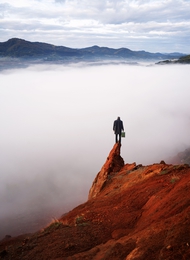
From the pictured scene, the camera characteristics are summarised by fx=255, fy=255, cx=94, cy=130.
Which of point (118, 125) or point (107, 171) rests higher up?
point (118, 125)

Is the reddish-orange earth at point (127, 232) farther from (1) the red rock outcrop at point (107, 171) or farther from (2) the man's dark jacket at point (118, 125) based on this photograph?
(2) the man's dark jacket at point (118, 125)

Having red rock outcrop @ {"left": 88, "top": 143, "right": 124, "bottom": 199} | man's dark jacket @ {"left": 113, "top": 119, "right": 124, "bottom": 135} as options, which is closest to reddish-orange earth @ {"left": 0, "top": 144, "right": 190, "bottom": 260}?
red rock outcrop @ {"left": 88, "top": 143, "right": 124, "bottom": 199}

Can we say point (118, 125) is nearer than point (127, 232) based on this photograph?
No

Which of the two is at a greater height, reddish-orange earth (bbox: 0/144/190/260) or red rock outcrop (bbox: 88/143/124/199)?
reddish-orange earth (bbox: 0/144/190/260)

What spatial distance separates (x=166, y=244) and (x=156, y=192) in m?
5.39

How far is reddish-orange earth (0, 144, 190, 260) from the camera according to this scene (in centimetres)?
712

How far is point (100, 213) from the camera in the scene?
37.1 ft

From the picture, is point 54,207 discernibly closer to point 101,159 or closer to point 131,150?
point 101,159

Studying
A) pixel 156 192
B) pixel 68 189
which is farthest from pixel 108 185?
pixel 68 189

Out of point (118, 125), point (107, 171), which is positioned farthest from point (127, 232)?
point (118, 125)

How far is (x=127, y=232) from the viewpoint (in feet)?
30.5

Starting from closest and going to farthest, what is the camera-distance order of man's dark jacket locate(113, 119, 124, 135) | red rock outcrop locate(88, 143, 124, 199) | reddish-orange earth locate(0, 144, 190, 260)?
reddish-orange earth locate(0, 144, 190, 260), red rock outcrop locate(88, 143, 124, 199), man's dark jacket locate(113, 119, 124, 135)

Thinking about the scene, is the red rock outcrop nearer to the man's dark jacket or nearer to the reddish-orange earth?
the man's dark jacket

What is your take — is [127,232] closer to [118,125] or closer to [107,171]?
[107,171]
